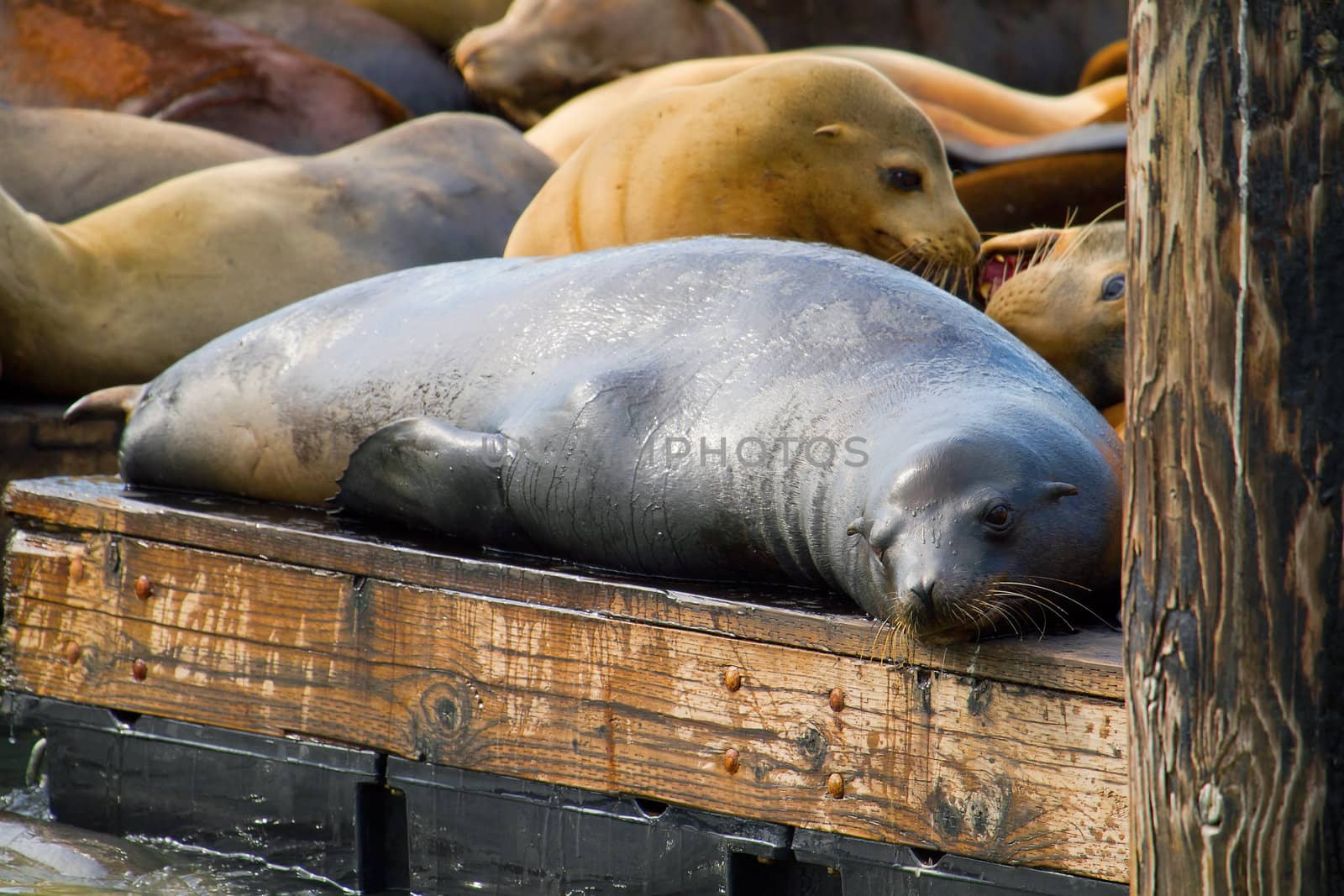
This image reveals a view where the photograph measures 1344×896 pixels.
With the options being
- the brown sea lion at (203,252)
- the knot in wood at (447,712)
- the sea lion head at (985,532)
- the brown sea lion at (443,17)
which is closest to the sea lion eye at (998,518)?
the sea lion head at (985,532)

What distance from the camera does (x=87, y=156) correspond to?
6004 mm

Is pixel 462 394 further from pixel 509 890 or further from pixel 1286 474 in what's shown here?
pixel 1286 474

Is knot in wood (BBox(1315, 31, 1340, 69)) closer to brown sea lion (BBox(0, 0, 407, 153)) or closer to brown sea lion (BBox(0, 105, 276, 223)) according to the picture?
brown sea lion (BBox(0, 105, 276, 223))

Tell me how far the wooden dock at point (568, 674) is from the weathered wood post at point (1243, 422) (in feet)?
1.56

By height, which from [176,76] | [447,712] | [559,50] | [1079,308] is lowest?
[447,712]

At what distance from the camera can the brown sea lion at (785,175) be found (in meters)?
4.42

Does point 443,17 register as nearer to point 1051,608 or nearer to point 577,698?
point 577,698

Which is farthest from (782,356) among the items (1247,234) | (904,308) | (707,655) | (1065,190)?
(1065,190)

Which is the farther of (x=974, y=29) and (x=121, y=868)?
(x=974, y=29)

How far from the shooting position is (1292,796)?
192 centimetres

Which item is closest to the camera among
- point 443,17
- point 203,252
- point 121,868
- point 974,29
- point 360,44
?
point 121,868

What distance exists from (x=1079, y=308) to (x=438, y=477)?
143cm

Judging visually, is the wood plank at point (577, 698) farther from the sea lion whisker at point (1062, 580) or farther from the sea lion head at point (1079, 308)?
the sea lion head at point (1079, 308)

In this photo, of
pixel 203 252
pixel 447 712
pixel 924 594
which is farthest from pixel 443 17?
pixel 924 594
